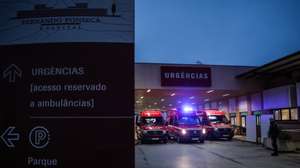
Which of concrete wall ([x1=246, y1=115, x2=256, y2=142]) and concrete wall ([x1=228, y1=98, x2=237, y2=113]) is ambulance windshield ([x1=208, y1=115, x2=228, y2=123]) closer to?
concrete wall ([x1=246, y1=115, x2=256, y2=142])

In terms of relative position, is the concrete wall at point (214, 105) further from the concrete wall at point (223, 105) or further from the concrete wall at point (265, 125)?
the concrete wall at point (265, 125)

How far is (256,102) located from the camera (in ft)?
112

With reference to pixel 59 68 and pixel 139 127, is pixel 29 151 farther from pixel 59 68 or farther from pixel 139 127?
pixel 139 127

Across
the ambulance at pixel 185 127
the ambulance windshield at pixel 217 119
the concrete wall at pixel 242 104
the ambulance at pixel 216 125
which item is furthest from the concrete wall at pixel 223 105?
the ambulance at pixel 185 127

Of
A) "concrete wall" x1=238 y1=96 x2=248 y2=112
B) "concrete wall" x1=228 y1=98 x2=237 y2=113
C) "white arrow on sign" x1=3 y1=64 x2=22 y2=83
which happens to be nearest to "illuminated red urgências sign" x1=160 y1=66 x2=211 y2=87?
"concrete wall" x1=238 y1=96 x2=248 y2=112

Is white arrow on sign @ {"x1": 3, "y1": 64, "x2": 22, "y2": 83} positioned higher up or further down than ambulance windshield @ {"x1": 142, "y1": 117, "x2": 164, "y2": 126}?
higher up

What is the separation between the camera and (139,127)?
29547 mm

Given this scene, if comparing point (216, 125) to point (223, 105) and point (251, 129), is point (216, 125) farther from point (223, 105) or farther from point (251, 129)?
point (223, 105)

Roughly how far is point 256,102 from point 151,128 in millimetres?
11757

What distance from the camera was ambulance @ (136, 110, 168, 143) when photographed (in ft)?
93.2

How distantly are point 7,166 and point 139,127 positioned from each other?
26134 mm

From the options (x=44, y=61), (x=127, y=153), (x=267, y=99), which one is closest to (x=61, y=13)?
(x=44, y=61)

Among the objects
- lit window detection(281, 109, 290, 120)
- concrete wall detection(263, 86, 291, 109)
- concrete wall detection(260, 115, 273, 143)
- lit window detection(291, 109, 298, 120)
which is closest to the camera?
concrete wall detection(260, 115, 273, 143)

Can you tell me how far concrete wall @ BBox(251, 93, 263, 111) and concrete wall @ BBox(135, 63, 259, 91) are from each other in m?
1.93
